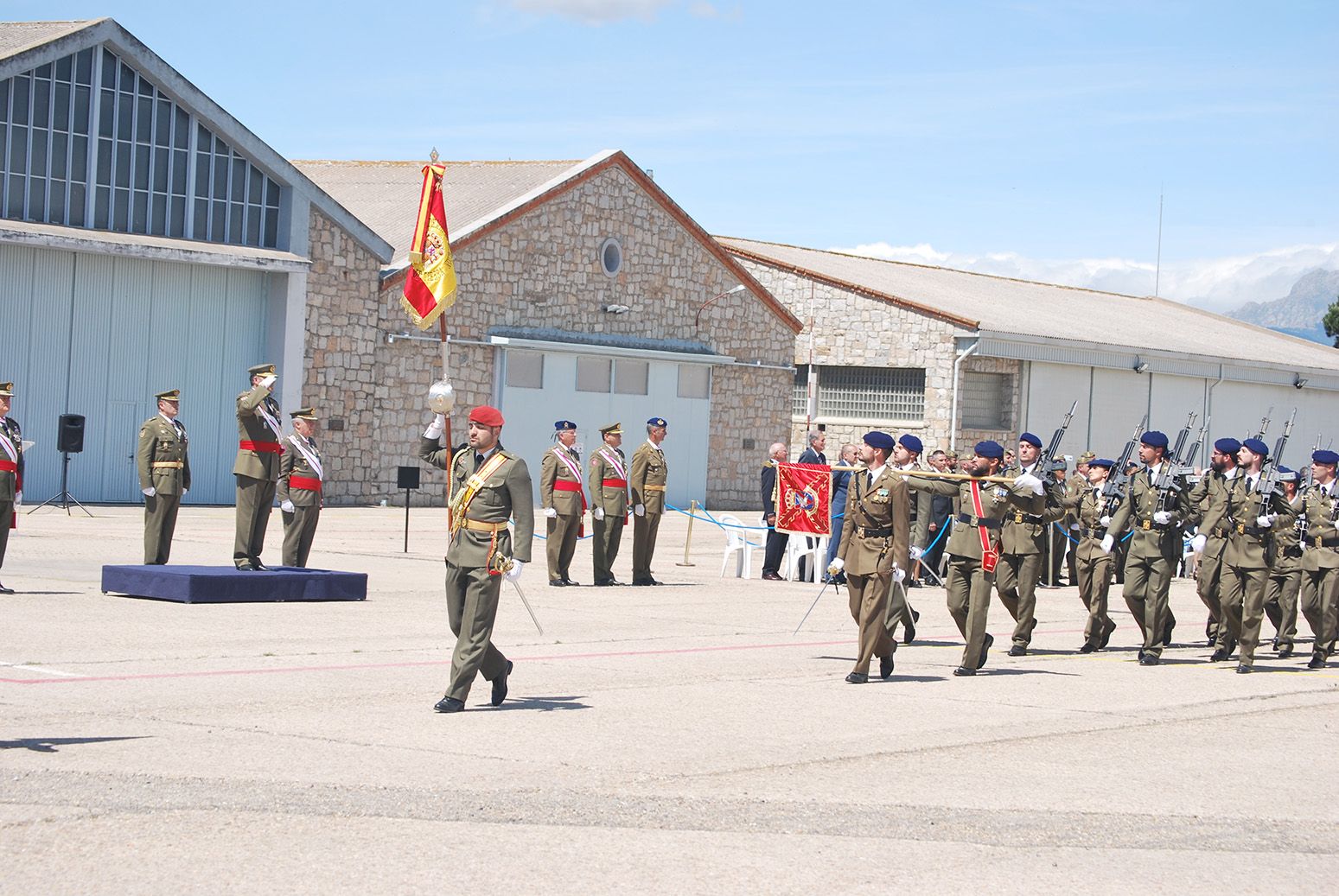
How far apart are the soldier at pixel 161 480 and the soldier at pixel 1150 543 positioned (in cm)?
885

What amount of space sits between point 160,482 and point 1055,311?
3403 centimetres

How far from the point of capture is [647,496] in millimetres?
19141

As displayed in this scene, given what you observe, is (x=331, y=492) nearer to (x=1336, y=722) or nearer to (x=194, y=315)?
(x=194, y=315)

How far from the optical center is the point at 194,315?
27891 mm

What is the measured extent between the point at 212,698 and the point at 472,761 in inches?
93.0

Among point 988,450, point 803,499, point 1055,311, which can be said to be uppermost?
point 1055,311

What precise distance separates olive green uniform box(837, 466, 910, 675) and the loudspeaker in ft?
54.0

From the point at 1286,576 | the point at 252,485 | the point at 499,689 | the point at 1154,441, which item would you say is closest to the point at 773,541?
the point at 1154,441

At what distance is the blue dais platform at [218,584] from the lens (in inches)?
582

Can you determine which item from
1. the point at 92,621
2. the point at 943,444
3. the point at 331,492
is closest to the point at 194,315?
the point at 331,492

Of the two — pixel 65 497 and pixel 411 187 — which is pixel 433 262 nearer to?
pixel 65 497

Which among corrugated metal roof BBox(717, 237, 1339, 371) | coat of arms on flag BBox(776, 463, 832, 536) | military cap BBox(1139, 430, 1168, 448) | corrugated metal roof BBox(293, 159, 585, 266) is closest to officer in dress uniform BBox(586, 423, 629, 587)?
Result: coat of arms on flag BBox(776, 463, 832, 536)

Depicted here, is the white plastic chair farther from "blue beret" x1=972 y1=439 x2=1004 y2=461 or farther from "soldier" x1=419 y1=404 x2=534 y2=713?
"soldier" x1=419 y1=404 x2=534 y2=713

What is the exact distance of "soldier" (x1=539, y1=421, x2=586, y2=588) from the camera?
60.9 ft
